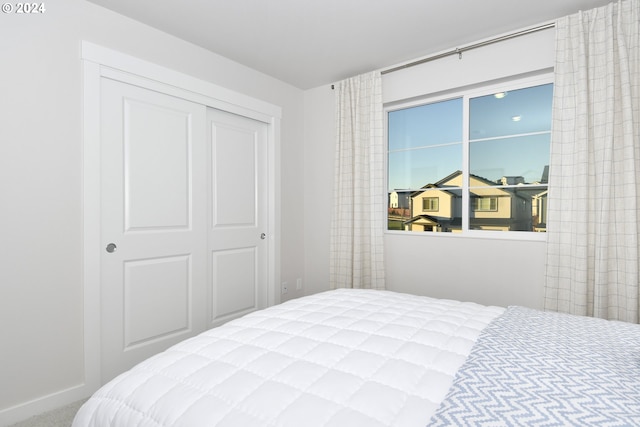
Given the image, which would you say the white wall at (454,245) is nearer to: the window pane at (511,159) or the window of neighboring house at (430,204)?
the window of neighboring house at (430,204)

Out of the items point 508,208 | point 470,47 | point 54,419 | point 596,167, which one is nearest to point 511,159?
point 508,208

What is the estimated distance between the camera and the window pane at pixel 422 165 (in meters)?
3.02

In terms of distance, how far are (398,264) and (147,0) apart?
285 cm

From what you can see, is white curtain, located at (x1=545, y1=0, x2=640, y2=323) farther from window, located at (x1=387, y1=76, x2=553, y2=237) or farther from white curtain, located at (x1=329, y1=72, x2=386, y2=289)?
white curtain, located at (x1=329, y1=72, x2=386, y2=289)

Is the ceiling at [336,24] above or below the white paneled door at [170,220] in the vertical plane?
above

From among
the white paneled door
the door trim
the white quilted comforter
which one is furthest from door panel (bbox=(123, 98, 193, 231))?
the white quilted comforter

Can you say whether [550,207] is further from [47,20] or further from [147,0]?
[47,20]

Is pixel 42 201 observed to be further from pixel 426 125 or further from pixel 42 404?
pixel 426 125

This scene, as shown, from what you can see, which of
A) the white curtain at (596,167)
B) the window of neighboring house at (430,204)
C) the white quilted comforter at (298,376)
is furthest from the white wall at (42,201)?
the white curtain at (596,167)

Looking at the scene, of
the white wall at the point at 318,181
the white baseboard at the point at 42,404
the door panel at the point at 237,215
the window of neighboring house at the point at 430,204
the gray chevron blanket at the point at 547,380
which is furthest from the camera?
the white wall at the point at 318,181

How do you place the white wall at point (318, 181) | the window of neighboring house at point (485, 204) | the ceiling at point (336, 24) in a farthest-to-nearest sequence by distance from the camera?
the white wall at point (318, 181) → the window of neighboring house at point (485, 204) → the ceiling at point (336, 24)

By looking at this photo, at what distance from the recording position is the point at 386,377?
→ 90 cm

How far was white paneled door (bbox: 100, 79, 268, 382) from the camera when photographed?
89.7 inches

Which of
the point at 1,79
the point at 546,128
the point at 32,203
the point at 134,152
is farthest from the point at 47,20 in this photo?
the point at 546,128
